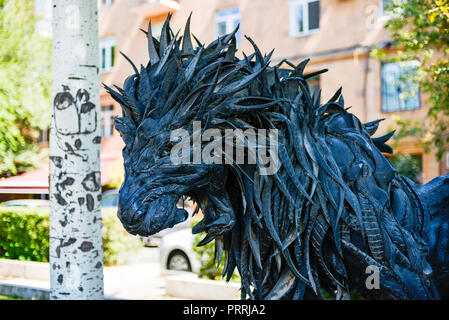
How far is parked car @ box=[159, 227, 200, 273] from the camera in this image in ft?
26.3

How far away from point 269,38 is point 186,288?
10.3 m

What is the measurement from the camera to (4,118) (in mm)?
5297

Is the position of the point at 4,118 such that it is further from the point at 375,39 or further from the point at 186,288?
the point at 375,39

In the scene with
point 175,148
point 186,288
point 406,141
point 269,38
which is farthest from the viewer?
point 269,38

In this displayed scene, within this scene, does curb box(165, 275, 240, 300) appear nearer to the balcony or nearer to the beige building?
the beige building

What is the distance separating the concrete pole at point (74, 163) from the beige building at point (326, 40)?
33.8 feet

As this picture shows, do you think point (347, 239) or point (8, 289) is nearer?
point (347, 239)

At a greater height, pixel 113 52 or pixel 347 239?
pixel 113 52

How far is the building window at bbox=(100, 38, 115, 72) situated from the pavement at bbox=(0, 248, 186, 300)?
32.6ft

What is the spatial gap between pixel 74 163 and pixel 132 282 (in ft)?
18.5

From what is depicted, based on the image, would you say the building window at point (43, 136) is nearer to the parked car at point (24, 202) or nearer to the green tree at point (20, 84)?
the green tree at point (20, 84)

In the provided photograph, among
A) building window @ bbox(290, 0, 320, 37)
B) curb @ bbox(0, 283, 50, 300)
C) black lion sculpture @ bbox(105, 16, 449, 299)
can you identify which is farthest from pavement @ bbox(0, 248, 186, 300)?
building window @ bbox(290, 0, 320, 37)
